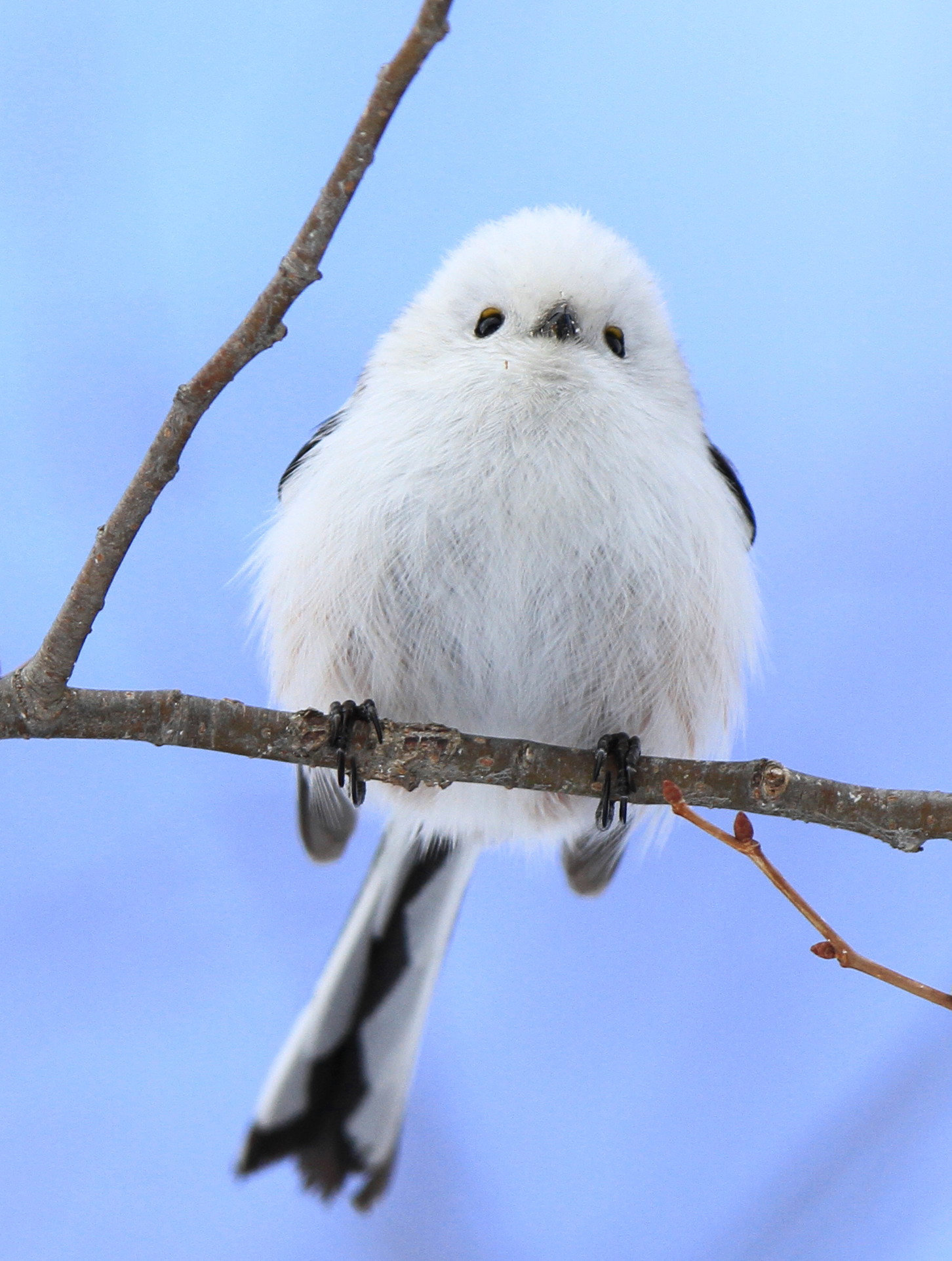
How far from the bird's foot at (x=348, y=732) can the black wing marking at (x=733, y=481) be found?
2.40 ft

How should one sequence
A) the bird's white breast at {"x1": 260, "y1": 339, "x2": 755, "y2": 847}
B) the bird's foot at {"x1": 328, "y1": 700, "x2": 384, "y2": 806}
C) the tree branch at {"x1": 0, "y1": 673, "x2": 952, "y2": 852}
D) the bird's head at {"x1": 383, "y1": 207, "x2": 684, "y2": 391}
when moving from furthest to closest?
the bird's head at {"x1": 383, "y1": 207, "x2": 684, "y2": 391} → the bird's white breast at {"x1": 260, "y1": 339, "x2": 755, "y2": 847} → the bird's foot at {"x1": 328, "y1": 700, "x2": 384, "y2": 806} → the tree branch at {"x1": 0, "y1": 673, "x2": 952, "y2": 852}

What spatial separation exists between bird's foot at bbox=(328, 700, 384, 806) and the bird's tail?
0.63 m

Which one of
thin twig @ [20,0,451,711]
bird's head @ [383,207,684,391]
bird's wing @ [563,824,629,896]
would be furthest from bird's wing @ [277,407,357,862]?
thin twig @ [20,0,451,711]

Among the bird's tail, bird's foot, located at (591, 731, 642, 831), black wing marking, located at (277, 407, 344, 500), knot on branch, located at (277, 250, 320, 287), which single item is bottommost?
the bird's tail

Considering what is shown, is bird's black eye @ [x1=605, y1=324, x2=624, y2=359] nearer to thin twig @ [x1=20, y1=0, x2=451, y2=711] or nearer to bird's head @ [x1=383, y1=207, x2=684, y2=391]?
bird's head @ [x1=383, y1=207, x2=684, y2=391]

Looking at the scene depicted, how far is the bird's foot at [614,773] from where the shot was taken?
1.35 m

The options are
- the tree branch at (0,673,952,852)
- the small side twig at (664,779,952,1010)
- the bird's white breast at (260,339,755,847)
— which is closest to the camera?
the small side twig at (664,779,952,1010)

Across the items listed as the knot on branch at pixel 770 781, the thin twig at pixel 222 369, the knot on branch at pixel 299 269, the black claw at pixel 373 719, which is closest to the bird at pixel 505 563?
the black claw at pixel 373 719

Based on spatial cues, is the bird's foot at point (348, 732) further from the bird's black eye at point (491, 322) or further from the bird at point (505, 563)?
the bird's black eye at point (491, 322)

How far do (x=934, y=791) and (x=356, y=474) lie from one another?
0.82m

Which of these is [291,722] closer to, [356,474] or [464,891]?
[356,474]

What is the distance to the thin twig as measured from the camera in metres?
0.90

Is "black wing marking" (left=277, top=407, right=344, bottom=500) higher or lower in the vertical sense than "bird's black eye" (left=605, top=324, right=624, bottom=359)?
lower

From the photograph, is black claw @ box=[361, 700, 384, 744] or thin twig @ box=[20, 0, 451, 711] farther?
black claw @ box=[361, 700, 384, 744]
